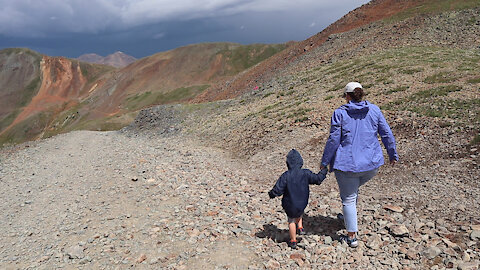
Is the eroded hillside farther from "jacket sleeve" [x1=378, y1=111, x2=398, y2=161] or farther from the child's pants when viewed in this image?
"jacket sleeve" [x1=378, y1=111, x2=398, y2=161]

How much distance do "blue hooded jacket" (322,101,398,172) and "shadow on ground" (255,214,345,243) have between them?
2.08 meters

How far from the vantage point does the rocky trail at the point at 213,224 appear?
6.06 m

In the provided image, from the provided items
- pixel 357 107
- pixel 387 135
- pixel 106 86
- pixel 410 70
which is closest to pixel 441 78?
pixel 410 70

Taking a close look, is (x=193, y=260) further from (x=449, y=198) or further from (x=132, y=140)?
(x=132, y=140)

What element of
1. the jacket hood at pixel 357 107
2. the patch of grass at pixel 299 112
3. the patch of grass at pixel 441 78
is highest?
the jacket hood at pixel 357 107

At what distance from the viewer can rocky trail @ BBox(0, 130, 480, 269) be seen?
239 inches

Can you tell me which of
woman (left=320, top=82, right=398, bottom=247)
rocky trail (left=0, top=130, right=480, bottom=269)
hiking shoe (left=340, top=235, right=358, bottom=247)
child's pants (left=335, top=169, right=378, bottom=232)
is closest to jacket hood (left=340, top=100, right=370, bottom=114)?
woman (left=320, top=82, right=398, bottom=247)

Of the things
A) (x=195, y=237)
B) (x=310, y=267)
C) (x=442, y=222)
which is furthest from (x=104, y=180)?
(x=442, y=222)

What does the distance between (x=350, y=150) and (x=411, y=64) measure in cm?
1976

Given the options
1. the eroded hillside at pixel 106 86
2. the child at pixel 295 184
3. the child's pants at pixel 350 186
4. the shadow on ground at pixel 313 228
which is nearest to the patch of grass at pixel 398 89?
the shadow on ground at pixel 313 228

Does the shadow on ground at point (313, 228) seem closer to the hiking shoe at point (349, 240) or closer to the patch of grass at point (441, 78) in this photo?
the hiking shoe at point (349, 240)

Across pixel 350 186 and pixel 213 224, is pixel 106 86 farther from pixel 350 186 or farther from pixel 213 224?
pixel 350 186

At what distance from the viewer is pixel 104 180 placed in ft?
46.0

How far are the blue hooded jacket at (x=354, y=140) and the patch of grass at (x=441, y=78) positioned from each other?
46.9 ft
